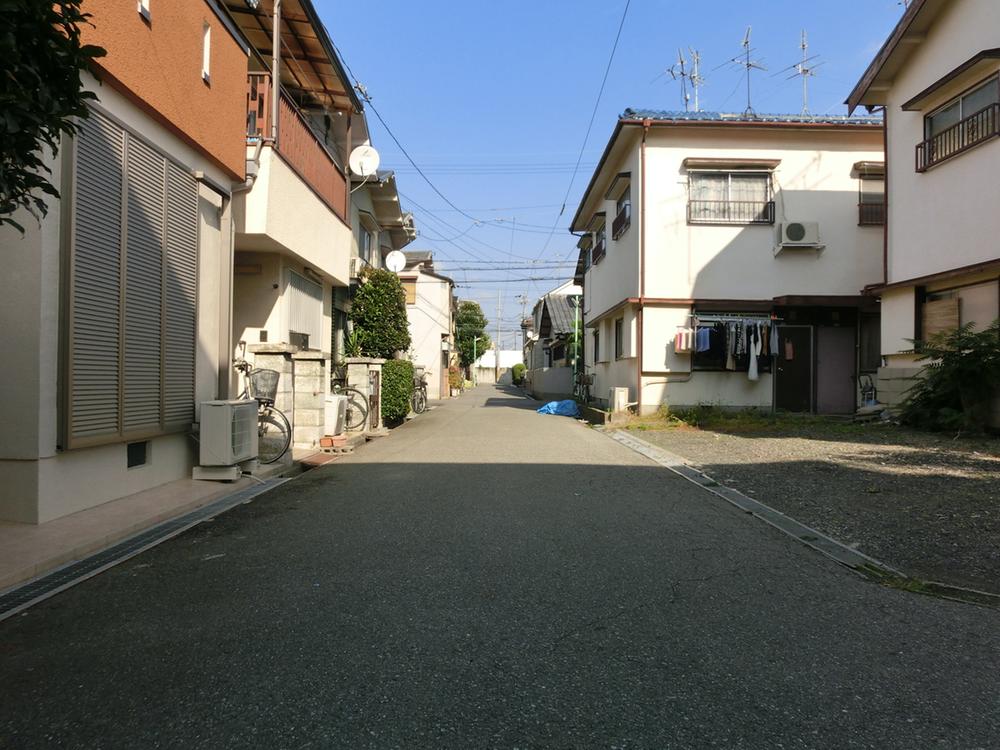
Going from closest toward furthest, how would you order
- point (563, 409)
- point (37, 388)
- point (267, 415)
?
point (37, 388) < point (267, 415) < point (563, 409)

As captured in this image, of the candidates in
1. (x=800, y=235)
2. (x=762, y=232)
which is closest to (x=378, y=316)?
(x=762, y=232)

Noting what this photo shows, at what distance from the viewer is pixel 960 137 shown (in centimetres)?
1062

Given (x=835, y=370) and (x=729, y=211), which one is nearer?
(x=729, y=211)

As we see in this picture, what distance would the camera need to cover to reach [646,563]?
14.5 feet

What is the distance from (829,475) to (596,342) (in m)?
15.3

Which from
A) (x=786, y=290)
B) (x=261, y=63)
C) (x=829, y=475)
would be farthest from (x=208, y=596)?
(x=786, y=290)

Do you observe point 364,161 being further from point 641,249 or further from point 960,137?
point 960,137

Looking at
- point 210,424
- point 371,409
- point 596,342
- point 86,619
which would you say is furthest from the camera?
point 596,342

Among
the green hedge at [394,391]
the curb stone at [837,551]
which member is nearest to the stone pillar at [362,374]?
the green hedge at [394,391]

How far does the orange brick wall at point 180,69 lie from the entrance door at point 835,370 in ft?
43.7

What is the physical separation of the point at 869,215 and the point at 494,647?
15.9m

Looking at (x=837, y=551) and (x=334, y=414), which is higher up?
(x=334, y=414)

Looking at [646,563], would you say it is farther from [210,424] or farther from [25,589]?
[210,424]

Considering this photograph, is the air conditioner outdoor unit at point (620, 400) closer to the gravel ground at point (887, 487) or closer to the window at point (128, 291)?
the gravel ground at point (887, 487)
